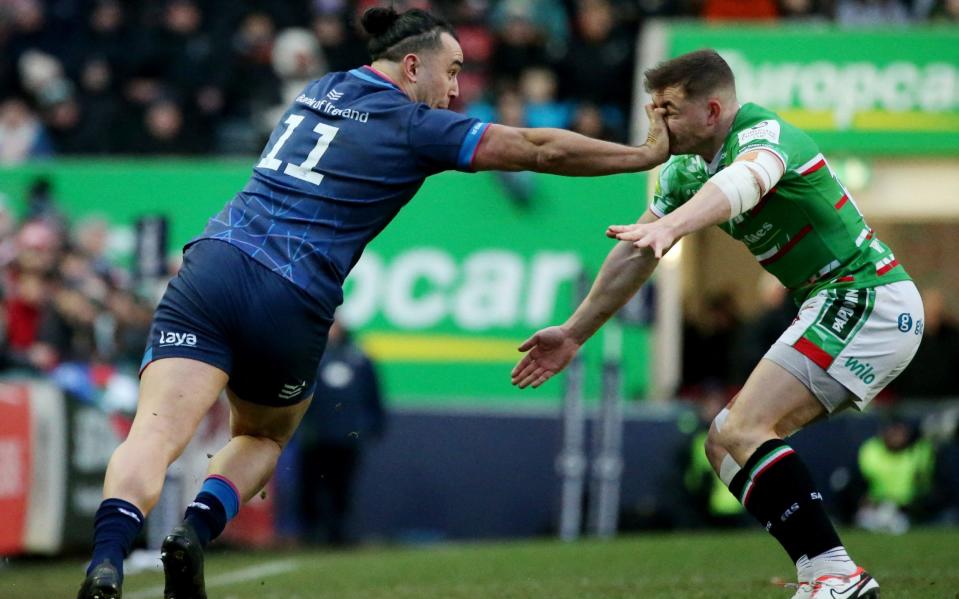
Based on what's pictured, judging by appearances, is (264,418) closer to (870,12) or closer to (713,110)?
(713,110)

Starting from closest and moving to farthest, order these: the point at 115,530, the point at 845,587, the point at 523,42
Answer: the point at 115,530, the point at 845,587, the point at 523,42

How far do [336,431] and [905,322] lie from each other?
884 cm

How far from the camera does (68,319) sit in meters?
14.4

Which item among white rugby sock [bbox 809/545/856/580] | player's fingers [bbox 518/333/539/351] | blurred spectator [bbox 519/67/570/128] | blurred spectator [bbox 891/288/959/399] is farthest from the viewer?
blurred spectator [bbox 519/67/570/128]

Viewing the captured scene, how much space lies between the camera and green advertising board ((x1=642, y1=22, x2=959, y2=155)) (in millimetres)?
15922

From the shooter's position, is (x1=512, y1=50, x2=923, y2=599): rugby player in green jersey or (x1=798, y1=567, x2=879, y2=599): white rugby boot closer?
(x1=798, y1=567, x2=879, y2=599): white rugby boot

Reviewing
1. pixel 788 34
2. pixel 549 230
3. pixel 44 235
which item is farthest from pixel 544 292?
pixel 44 235

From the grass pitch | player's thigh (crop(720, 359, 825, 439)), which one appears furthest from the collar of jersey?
the grass pitch

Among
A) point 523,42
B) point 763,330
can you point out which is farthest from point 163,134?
point 763,330

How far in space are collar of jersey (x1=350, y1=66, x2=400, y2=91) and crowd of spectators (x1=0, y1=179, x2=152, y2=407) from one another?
24.7 ft

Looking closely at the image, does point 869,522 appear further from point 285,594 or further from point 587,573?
point 285,594

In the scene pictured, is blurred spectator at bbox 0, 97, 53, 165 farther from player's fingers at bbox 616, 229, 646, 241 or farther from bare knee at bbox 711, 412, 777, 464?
player's fingers at bbox 616, 229, 646, 241

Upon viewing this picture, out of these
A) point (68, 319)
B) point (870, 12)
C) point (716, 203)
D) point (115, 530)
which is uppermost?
point (870, 12)

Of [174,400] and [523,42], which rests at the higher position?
[523,42]
